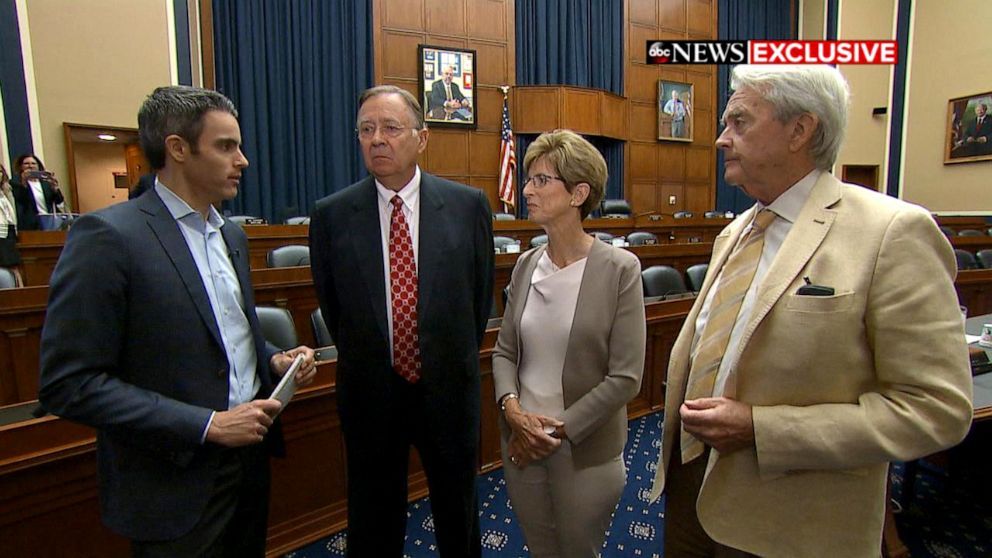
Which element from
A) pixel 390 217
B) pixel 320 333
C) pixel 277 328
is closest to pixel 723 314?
pixel 390 217

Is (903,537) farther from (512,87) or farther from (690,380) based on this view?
(512,87)

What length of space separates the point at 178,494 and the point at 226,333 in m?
0.36

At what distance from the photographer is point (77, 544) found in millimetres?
1685

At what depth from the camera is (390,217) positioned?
5.24 ft

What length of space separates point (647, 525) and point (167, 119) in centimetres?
235

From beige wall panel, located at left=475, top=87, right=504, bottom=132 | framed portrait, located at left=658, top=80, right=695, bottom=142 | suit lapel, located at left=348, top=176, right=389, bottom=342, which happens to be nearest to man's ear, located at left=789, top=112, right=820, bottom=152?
suit lapel, located at left=348, top=176, right=389, bottom=342

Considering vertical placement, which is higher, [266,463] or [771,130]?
[771,130]

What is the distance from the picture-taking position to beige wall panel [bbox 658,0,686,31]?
11.0 meters

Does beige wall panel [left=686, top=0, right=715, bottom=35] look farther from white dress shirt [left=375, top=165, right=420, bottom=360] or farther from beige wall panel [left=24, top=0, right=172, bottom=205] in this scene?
white dress shirt [left=375, top=165, right=420, bottom=360]

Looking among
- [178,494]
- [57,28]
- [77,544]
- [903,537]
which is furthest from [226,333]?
[57,28]

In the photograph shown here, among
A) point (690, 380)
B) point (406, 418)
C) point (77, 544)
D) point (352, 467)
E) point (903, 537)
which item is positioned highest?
point (690, 380)

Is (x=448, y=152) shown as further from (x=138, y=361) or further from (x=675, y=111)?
(x=138, y=361)

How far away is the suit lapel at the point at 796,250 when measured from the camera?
0.96 meters

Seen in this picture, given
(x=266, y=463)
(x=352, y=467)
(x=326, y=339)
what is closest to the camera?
(x=266, y=463)
